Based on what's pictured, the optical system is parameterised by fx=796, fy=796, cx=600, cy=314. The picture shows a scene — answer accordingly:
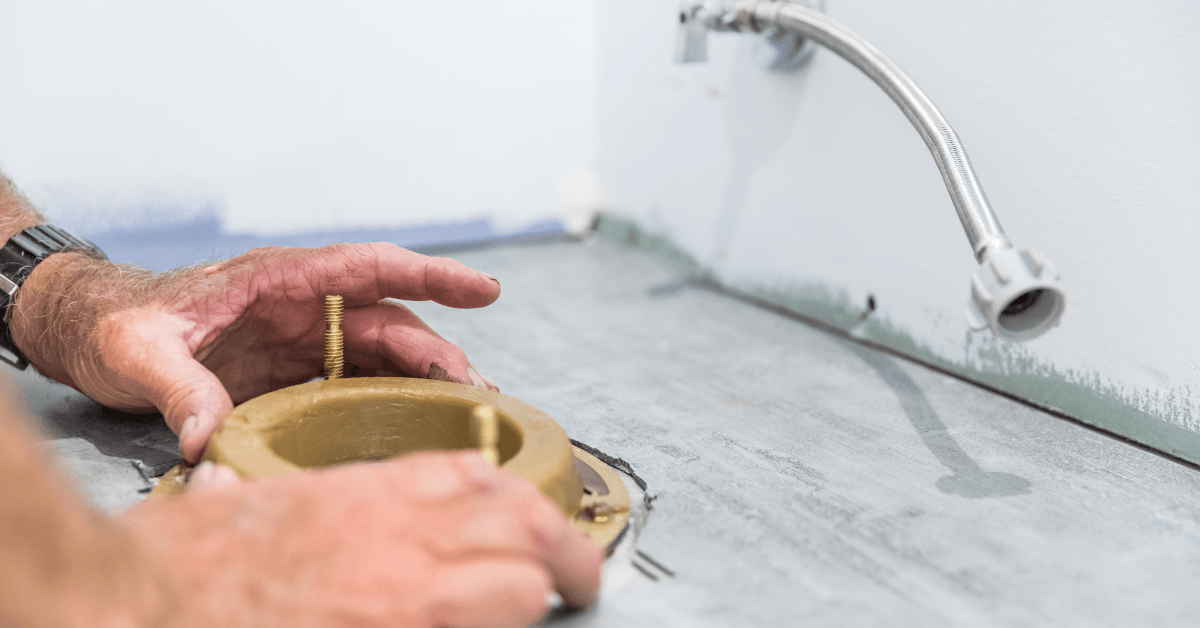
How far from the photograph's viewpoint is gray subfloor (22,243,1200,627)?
0.44 m

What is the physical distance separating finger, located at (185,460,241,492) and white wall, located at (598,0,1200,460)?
661mm

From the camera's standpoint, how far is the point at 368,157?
1158mm

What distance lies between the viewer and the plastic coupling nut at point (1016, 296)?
1.60ft

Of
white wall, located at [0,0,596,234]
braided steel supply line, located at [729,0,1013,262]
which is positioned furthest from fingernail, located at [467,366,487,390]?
white wall, located at [0,0,596,234]

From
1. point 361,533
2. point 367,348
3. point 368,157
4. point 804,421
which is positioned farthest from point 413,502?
point 368,157

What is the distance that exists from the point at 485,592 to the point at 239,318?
14.3 inches

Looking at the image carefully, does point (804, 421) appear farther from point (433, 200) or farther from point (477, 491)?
point (433, 200)

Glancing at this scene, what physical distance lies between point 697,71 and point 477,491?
34.4 inches

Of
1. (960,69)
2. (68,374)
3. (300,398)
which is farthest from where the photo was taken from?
(960,69)

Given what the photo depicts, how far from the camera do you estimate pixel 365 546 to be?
36 centimetres

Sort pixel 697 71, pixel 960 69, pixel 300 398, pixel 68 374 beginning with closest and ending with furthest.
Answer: pixel 300 398 → pixel 68 374 → pixel 960 69 → pixel 697 71

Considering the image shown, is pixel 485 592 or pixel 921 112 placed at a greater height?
pixel 921 112

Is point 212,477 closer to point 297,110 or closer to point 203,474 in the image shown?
point 203,474

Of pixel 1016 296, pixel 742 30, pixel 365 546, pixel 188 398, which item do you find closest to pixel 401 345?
pixel 188 398
